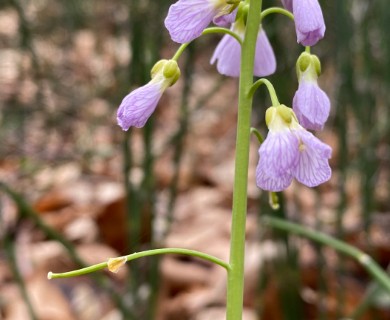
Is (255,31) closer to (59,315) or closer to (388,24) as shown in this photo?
(388,24)

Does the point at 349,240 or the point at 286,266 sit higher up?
the point at 286,266

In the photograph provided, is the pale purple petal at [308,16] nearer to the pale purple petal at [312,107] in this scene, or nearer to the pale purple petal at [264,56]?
the pale purple petal at [312,107]

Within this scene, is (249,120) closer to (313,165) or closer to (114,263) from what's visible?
(313,165)

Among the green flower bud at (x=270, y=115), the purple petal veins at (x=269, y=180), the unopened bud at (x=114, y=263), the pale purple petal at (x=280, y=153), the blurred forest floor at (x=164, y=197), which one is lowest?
the blurred forest floor at (x=164, y=197)

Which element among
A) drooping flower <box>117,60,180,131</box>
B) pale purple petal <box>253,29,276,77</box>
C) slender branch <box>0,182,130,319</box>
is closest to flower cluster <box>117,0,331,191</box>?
drooping flower <box>117,60,180,131</box>

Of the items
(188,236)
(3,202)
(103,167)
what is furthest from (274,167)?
(103,167)

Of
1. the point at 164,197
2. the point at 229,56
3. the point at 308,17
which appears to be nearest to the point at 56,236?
the point at 229,56

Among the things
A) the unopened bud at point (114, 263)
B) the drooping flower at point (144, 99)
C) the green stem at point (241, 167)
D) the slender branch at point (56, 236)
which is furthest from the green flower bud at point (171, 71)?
the slender branch at point (56, 236)
